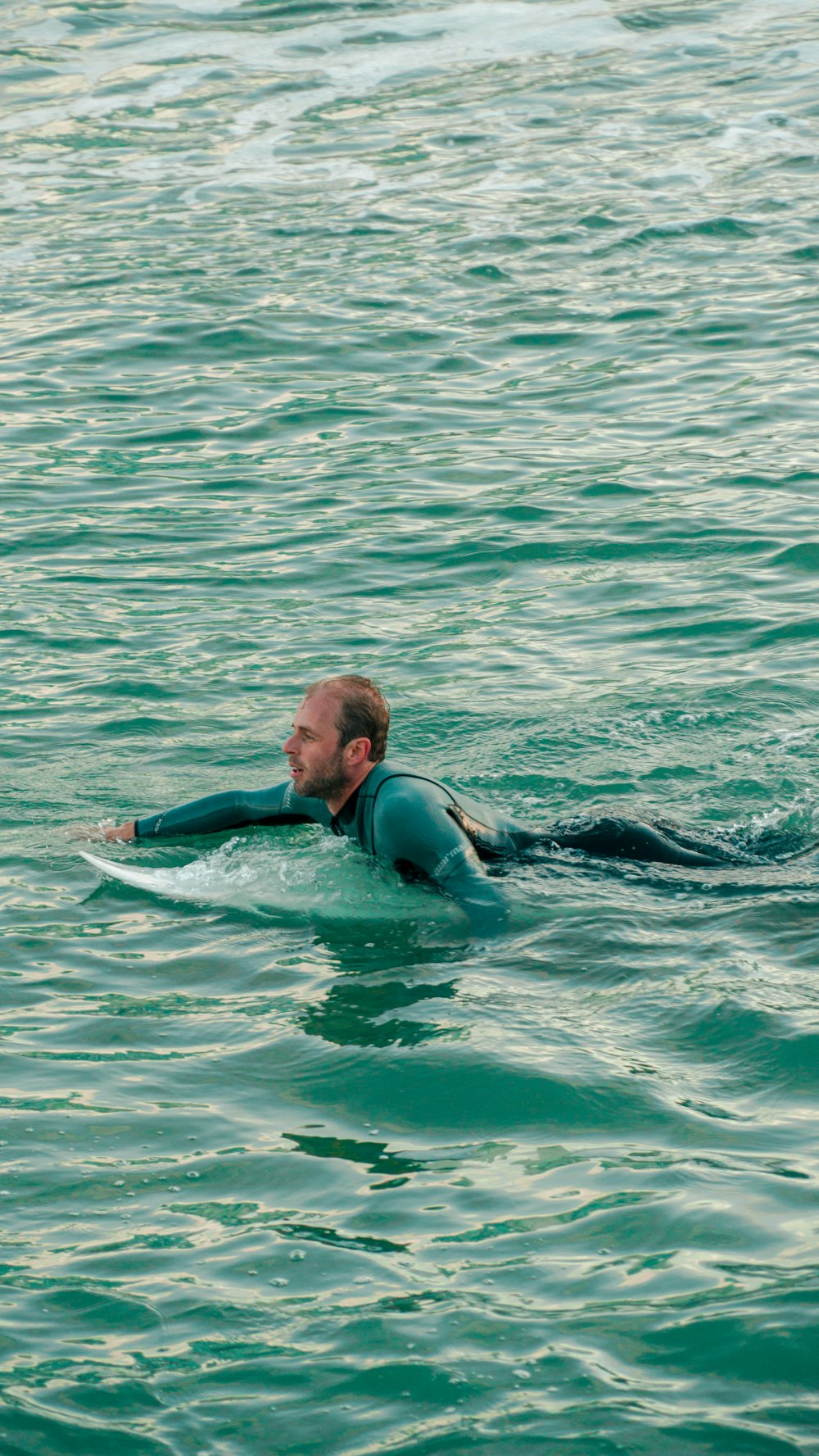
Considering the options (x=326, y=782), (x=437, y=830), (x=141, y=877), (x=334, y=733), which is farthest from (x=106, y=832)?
(x=437, y=830)

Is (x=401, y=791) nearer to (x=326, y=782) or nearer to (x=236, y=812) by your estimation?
(x=326, y=782)

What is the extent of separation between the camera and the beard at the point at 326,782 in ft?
24.0

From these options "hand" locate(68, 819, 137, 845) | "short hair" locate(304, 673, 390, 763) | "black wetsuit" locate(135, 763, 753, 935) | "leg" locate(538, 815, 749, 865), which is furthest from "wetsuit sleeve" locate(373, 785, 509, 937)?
"hand" locate(68, 819, 137, 845)

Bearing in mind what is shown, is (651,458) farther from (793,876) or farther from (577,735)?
(793,876)

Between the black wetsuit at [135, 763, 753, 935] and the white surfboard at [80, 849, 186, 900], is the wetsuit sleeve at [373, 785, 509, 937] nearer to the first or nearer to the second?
the black wetsuit at [135, 763, 753, 935]

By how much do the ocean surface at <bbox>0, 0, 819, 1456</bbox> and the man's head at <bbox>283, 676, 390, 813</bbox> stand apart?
2.16 ft

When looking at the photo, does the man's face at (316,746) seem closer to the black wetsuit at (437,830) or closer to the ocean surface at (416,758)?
the black wetsuit at (437,830)

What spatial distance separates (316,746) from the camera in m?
7.27

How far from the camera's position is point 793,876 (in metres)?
7.68

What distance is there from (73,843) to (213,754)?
4.28 ft

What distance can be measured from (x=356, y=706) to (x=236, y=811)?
982mm

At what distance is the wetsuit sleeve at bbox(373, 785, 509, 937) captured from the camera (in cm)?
707

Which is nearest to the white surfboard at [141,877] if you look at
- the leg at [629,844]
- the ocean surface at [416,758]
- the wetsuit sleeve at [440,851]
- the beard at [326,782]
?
the ocean surface at [416,758]

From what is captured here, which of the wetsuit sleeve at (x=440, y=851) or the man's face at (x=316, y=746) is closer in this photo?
the wetsuit sleeve at (x=440, y=851)
